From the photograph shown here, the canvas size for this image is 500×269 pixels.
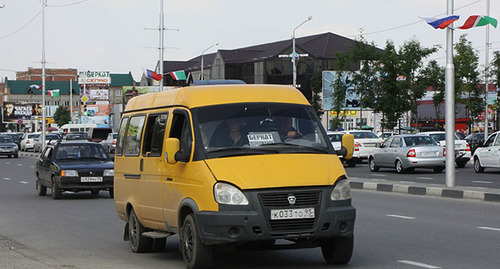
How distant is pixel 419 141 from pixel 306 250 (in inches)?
875

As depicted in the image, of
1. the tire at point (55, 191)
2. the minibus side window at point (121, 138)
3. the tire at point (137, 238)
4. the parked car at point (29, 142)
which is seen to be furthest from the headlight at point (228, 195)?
the parked car at point (29, 142)

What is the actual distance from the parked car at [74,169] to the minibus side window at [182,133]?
12.3 metres

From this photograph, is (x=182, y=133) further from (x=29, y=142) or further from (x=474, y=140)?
(x=29, y=142)

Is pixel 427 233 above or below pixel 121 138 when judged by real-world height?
below

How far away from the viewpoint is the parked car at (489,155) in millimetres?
30391

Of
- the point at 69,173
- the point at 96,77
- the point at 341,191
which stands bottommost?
the point at 69,173

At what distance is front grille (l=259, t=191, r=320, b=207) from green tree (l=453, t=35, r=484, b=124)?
47.3 m

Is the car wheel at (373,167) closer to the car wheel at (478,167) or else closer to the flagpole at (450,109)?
the car wheel at (478,167)

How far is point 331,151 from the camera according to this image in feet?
31.8

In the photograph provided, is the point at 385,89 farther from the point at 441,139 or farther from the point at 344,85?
the point at 441,139

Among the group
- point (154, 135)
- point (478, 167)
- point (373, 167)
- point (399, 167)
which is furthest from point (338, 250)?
point (373, 167)

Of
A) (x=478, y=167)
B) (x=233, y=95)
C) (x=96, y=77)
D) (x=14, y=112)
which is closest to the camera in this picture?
(x=233, y=95)

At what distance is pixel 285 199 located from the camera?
346 inches

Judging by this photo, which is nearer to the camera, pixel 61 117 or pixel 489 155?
pixel 489 155
